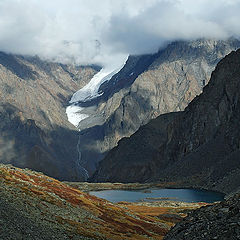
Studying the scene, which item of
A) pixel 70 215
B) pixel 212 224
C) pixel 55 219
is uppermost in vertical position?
pixel 70 215

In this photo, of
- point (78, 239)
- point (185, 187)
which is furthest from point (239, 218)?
point (185, 187)

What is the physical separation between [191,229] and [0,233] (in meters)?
12.6

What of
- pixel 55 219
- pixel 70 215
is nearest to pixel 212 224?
pixel 55 219

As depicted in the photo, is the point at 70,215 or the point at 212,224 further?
the point at 70,215

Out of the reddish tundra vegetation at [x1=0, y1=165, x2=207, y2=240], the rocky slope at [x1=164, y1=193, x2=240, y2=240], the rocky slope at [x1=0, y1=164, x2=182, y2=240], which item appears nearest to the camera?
the rocky slope at [x1=164, y1=193, x2=240, y2=240]

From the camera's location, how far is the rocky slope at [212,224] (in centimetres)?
2414

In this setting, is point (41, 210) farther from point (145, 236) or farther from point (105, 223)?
point (145, 236)

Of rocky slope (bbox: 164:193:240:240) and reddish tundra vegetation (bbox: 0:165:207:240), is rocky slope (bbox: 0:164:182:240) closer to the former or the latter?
reddish tundra vegetation (bbox: 0:165:207:240)

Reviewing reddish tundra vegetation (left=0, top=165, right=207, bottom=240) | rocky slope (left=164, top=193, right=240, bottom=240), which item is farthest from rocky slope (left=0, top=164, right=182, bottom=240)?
rocky slope (left=164, top=193, right=240, bottom=240)

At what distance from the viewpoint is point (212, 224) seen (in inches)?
1063

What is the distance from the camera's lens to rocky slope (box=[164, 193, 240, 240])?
24141 millimetres

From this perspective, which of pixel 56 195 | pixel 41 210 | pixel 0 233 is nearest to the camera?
pixel 0 233

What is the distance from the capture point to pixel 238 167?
162 m

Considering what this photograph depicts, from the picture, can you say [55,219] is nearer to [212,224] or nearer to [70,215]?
[70,215]
